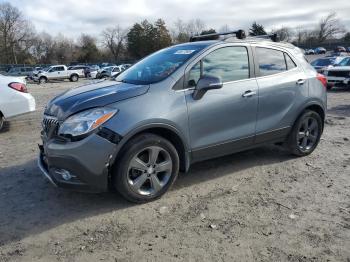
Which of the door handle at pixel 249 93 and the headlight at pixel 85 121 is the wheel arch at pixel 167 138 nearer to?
the headlight at pixel 85 121

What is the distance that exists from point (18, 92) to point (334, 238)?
23.9 ft

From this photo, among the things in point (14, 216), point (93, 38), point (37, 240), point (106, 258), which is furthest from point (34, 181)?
point (93, 38)

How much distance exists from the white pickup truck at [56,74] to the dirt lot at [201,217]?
3705 centimetres

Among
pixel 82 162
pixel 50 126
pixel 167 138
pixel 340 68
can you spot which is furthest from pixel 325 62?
pixel 82 162

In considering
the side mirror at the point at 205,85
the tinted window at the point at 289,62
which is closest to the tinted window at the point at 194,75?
the side mirror at the point at 205,85

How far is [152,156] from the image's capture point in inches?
171

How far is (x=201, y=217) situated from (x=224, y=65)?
201 centimetres

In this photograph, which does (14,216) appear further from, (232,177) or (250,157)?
(250,157)

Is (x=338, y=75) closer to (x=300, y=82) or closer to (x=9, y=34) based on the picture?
(x=300, y=82)

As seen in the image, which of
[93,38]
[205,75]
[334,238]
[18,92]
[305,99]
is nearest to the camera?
[334,238]

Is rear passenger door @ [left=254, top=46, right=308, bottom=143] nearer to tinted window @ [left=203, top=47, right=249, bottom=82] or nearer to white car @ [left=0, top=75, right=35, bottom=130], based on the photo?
tinted window @ [left=203, top=47, right=249, bottom=82]

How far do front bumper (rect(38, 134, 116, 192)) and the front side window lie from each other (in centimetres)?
136

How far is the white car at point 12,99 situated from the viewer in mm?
8414

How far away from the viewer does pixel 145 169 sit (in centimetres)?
434
